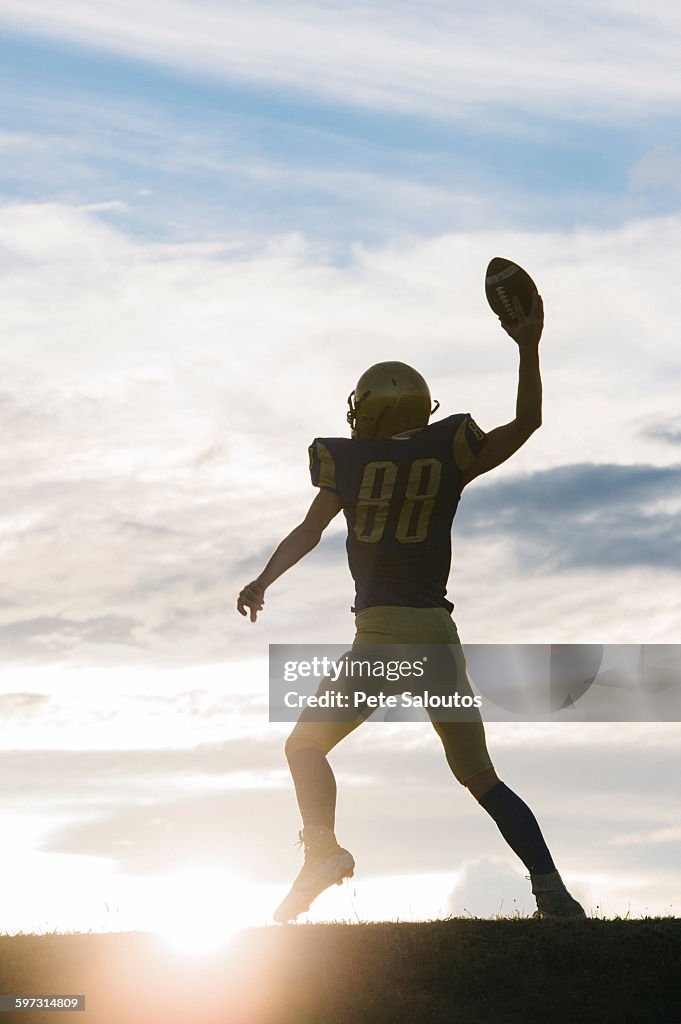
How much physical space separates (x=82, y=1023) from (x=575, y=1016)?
256 cm

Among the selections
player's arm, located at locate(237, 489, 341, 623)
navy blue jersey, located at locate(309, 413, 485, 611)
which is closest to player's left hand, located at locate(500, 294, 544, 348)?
navy blue jersey, located at locate(309, 413, 485, 611)

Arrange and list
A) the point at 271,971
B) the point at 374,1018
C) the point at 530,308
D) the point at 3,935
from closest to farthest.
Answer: the point at 374,1018, the point at 271,971, the point at 530,308, the point at 3,935

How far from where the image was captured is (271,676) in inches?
368

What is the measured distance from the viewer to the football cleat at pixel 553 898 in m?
8.36

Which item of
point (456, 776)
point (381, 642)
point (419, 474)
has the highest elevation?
point (419, 474)

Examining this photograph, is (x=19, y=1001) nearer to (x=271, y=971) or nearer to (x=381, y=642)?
(x=271, y=971)

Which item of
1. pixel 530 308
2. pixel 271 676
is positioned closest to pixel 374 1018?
pixel 271 676

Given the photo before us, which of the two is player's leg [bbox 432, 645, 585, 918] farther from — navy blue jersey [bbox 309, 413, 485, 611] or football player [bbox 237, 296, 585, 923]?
navy blue jersey [bbox 309, 413, 485, 611]

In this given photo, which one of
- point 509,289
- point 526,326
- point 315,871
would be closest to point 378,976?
point 315,871

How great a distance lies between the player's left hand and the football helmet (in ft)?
2.94

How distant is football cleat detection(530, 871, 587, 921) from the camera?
329 inches

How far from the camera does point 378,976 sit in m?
7.47

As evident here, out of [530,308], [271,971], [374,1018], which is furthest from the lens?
[530,308]

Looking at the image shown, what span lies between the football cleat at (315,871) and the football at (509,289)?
3217 mm
